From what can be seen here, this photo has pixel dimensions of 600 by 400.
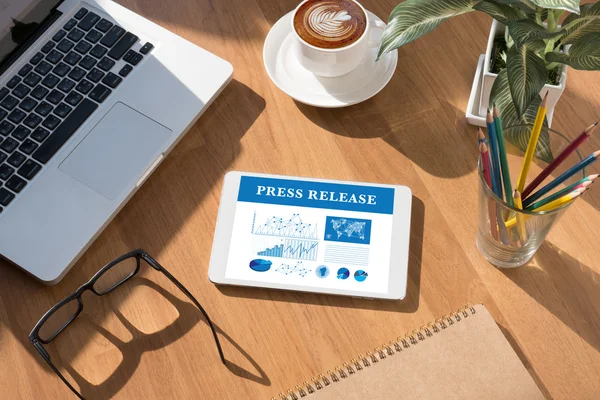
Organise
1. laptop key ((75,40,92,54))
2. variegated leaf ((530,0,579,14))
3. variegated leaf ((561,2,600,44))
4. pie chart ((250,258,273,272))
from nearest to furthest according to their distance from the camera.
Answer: variegated leaf ((530,0,579,14)) → variegated leaf ((561,2,600,44)) → pie chart ((250,258,273,272)) → laptop key ((75,40,92,54))

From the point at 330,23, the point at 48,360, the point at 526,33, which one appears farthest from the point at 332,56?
the point at 48,360

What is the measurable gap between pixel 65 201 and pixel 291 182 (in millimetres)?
289

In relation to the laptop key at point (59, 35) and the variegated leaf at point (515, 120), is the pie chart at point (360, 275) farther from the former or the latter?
the laptop key at point (59, 35)

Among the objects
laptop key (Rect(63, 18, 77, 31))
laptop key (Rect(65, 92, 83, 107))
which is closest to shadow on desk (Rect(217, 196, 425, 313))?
laptop key (Rect(65, 92, 83, 107))

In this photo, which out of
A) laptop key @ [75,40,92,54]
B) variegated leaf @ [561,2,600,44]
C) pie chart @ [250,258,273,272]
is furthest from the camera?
laptop key @ [75,40,92,54]

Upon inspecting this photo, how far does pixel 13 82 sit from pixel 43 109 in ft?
0.20

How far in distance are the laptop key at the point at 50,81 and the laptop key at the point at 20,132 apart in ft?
0.22

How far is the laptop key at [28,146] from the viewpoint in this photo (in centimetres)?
90

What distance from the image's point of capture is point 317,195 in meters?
0.89

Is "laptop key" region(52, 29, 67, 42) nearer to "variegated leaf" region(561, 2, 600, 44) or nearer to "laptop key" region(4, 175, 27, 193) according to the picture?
"laptop key" region(4, 175, 27, 193)

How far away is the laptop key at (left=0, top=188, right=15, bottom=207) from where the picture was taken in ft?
2.88

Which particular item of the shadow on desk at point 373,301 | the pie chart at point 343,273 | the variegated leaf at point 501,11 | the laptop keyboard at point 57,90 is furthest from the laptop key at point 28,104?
the variegated leaf at point 501,11

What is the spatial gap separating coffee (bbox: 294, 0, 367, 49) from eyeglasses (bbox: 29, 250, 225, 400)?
1.15 feet

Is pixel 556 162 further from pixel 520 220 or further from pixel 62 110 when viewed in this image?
pixel 62 110
